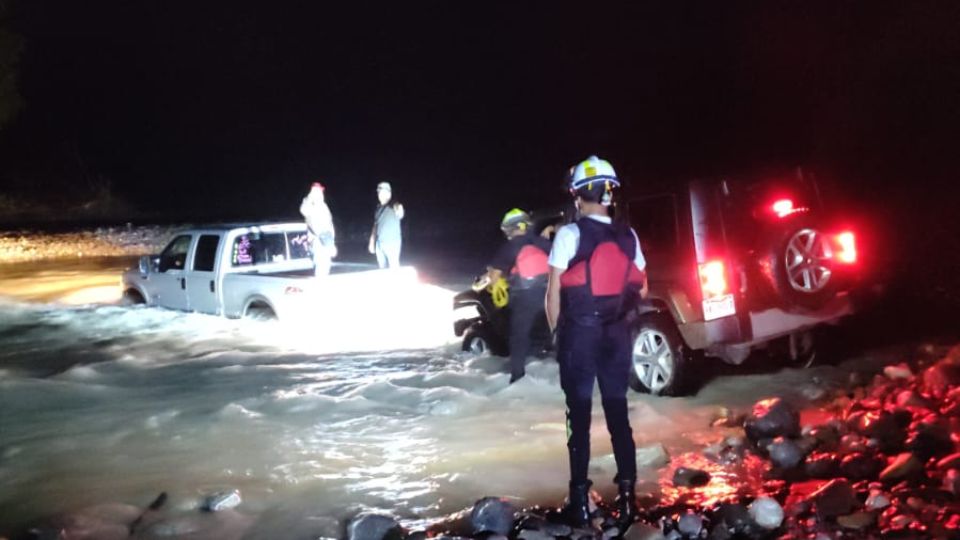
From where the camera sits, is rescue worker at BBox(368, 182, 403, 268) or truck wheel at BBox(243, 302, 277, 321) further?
rescue worker at BBox(368, 182, 403, 268)

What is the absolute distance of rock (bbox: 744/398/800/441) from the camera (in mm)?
5453

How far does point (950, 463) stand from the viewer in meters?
4.62

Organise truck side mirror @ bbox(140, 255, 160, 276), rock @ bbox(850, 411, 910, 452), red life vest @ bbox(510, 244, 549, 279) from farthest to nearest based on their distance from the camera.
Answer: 1. truck side mirror @ bbox(140, 255, 160, 276)
2. red life vest @ bbox(510, 244, 549, 279)
3. rock @ bbox(850, 411, 910, 452)

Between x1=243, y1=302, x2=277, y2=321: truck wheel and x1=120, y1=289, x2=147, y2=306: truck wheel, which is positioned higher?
x1=120, y1=289, x2=147, y2=306: truck wheel

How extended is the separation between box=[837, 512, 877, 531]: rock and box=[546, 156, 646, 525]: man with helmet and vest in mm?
1033

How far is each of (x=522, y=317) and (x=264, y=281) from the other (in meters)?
3.91

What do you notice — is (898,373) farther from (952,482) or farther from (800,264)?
(952,482)

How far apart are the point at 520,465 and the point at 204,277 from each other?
6.47 meters

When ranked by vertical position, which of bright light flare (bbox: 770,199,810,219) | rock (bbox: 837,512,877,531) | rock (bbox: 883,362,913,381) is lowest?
rock (bbox: 837,512,877,531)

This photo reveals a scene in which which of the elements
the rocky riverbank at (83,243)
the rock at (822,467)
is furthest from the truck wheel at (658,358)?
the rocky riverbank at (83,243)

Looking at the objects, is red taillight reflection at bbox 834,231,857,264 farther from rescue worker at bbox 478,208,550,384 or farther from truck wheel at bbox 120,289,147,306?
truck wheel at bbox 120,289,147,306

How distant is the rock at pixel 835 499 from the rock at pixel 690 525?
63 cm

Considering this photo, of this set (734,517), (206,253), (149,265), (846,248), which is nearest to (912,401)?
(846,248)

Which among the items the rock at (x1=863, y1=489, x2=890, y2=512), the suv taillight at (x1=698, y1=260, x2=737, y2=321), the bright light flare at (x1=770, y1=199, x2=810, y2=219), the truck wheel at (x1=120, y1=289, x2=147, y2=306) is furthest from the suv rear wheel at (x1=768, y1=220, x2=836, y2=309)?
the truck wheel at (x1=120, y1=289, x2=147, y2=306)
